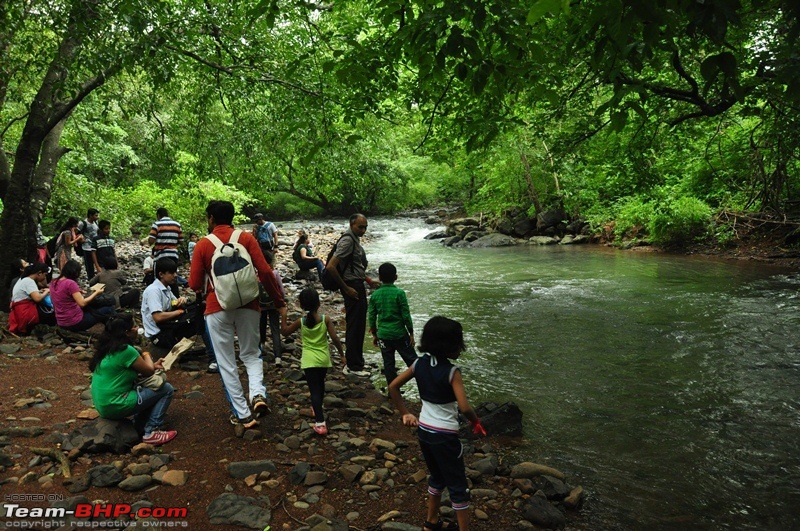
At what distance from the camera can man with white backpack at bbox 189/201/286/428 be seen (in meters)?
4.54

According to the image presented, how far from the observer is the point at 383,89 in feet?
25.1

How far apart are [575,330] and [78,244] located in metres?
12.1

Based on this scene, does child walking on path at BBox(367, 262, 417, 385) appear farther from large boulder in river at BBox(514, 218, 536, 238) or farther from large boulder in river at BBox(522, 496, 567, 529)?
large boulder in river at BBox(514, 218, 536, 238)

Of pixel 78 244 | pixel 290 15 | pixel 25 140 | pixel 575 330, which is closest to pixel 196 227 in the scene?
pixel 78 244

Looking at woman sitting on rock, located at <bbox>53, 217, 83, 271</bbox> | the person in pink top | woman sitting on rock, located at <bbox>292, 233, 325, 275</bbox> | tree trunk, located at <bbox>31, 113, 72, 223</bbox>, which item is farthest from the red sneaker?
woman sitting on rock, located at <bbox>53, 217, 83, 271</bbox>

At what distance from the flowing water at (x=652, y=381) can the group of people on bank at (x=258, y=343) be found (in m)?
1.45

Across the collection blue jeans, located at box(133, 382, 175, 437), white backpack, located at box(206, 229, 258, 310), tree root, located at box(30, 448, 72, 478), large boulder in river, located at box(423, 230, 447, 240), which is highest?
white backpack, located at box(206, 229, 258, 310)

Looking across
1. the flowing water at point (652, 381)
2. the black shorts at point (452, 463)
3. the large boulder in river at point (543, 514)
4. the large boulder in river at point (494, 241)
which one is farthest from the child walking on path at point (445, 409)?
the large boulder in river at point (494, 241)

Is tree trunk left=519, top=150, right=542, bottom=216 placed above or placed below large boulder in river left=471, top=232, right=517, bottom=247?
above

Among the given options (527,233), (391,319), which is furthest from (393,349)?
(527,233)

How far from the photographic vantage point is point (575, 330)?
9875 millimetres

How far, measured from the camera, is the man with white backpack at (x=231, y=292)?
4543 millimetres

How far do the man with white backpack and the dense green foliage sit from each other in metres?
1.00

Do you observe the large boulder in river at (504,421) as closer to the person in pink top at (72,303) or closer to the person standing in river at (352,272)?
the person standing in river at (352,272)
